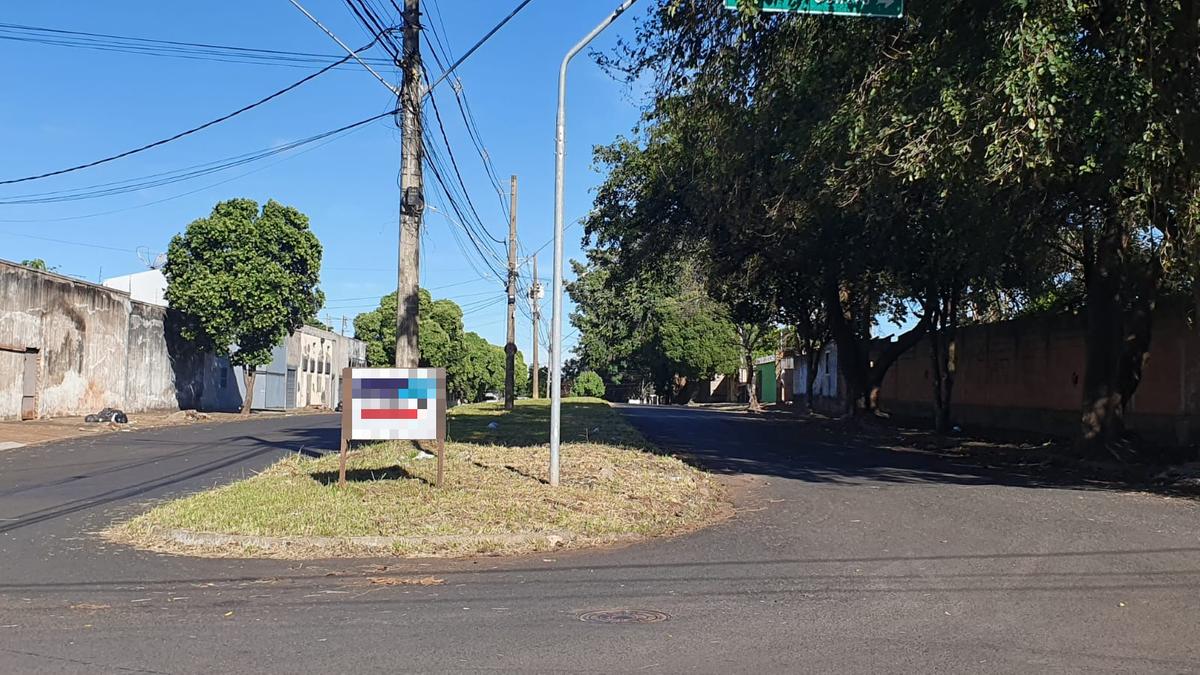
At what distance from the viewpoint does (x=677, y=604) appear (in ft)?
23.0

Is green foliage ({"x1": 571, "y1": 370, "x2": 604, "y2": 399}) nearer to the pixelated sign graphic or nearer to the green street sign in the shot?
the pixelated sign graphic

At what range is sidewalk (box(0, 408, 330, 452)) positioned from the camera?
23.2 metres

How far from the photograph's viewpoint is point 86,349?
31844 mm

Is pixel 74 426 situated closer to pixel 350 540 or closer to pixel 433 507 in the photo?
pixel 433 507

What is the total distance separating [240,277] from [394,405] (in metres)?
26.8

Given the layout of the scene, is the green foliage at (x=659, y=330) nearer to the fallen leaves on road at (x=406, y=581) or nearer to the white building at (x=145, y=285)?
the white building at (x=145, y=285)

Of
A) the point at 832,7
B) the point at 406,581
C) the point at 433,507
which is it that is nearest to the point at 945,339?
the point at 832,7

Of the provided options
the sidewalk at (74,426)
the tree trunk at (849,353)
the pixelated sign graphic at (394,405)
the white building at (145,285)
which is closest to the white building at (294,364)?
the white building at (145,285)

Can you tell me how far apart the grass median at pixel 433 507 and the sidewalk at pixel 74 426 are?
11.7 m

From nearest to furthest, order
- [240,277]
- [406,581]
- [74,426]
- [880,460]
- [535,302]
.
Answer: [406,581]
[880,460]
[74,426]
[240,277]
[535,302]

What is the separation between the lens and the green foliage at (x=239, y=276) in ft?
118

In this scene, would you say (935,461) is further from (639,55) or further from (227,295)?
(227,295)

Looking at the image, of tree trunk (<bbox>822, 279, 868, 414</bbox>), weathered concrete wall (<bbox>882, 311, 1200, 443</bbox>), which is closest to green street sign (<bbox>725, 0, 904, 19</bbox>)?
weathered concrete wall (<bbox>882, 311, 1200, 443</bbox>)

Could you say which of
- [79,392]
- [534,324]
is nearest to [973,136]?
[79,392]
